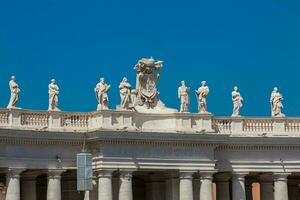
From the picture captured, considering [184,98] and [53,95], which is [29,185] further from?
[184,98]

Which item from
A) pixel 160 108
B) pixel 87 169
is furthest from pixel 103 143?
pixel 87 169

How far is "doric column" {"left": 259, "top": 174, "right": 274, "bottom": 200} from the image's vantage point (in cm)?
6134

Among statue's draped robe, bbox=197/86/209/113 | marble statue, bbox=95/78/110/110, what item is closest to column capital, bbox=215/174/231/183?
statue's draped robe, bbox=197/86/209/113

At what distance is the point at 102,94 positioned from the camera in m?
55.9

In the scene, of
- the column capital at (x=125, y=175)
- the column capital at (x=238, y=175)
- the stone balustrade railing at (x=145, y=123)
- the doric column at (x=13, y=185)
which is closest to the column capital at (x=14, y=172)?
the doric column at (x=13, y=185)

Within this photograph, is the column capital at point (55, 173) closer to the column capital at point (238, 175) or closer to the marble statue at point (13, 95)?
the marble statue at point (13, 95)

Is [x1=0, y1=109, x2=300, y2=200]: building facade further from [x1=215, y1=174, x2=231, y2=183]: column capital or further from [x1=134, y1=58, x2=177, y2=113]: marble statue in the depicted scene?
[x1=134, y1=58, x2=177, y2=113]: marble statue

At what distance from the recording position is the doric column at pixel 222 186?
A: 199 ft

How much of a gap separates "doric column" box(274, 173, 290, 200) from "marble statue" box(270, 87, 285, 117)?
155 inches

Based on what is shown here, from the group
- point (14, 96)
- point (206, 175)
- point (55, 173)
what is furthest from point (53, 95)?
point (206, 175)

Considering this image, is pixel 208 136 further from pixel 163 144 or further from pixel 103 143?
pixel 103 143

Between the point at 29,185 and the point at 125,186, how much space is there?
19.4 feet

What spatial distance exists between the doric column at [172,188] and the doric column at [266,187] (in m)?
6.77

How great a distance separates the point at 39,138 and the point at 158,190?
32.8ft
